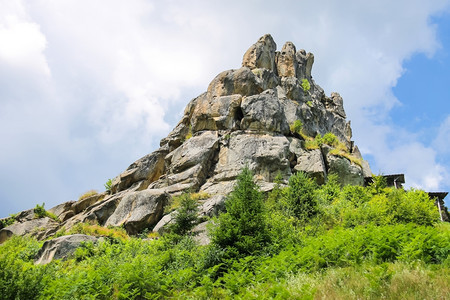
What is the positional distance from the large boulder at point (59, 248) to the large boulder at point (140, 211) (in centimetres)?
729

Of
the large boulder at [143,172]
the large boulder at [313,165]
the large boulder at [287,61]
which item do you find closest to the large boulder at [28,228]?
the large boulder at [143,172]

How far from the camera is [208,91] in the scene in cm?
3912

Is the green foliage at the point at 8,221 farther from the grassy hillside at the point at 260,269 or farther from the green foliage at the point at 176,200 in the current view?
the grassy hillside at the point at 260,269

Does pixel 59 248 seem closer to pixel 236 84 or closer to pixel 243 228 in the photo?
pixel 243 228

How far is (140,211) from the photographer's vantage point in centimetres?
2600

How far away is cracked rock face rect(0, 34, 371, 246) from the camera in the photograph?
28530 mm

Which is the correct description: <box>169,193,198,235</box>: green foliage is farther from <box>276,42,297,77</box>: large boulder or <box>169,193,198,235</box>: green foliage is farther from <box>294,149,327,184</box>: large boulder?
<box>276,42,297,77</box>: large boulder

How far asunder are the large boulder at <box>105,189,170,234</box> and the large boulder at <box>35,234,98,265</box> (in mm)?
7285

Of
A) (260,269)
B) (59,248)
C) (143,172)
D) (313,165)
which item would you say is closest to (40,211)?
(143,172)

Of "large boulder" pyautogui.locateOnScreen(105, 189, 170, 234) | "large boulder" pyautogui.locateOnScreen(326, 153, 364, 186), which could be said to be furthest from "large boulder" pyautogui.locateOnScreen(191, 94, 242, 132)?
"large boulder" pyautogui.locateOnScreen(326, 153, 364, 186)

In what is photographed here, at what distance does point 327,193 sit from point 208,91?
1940 centimetres

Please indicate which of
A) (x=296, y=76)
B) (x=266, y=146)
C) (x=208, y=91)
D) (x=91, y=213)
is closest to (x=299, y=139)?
(x=266, y=146)

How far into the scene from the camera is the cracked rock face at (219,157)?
93.6ft

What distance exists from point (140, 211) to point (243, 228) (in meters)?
15.7
